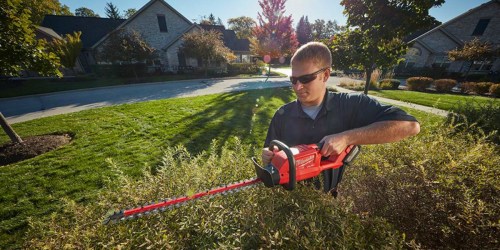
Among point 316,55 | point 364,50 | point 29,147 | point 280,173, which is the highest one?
point 364,50

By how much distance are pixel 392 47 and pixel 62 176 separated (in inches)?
423

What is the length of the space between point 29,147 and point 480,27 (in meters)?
45.5

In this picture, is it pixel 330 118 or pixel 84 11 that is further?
pixel 84 11

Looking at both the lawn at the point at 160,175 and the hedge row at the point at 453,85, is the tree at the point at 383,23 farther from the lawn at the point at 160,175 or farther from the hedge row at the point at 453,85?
the hedge row at the point at 453,85

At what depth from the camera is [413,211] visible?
166cm

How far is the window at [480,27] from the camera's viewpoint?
26.0 m

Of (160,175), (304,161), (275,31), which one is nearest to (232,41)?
(275,31)

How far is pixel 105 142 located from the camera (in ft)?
19.9

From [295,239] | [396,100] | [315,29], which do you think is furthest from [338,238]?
[315,29]

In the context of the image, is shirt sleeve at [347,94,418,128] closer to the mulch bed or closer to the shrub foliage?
the shrub foliage

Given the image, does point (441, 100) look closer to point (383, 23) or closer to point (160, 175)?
point (383, 23)

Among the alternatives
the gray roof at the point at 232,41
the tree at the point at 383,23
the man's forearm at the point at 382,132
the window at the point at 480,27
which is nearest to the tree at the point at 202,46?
the gray roof at the point at 232,41

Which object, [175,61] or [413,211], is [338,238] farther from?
[175,61]

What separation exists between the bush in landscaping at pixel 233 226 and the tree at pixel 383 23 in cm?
730
